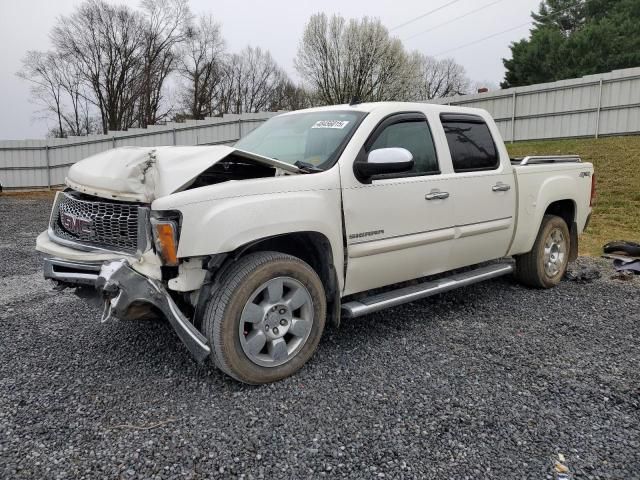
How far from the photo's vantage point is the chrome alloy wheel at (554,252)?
5.64 meters

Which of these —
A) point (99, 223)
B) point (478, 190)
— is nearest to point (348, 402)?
point (99, 223)

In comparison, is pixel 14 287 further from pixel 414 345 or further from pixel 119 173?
pixel 414 345

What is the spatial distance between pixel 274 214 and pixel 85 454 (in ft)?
5.43

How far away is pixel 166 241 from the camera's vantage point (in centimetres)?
295

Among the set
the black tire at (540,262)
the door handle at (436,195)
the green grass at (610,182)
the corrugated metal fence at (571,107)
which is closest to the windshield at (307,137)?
the door handle at (436,195)

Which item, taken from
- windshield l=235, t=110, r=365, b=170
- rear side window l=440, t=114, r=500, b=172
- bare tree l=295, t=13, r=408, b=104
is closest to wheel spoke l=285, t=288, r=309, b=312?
windshield l=235, t=110, r=365, b=170

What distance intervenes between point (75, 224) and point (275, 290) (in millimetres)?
1515

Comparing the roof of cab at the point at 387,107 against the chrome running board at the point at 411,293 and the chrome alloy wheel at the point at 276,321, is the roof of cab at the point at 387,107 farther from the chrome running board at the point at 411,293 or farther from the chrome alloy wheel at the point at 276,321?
the chrome alloy wheel at the point at 276,321

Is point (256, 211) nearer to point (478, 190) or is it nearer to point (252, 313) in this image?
point (252, 313)

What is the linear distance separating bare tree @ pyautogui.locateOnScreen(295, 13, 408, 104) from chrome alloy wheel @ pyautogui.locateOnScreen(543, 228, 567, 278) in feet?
93.5

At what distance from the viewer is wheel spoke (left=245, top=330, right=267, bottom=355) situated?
3207mm

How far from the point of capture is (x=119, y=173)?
3.20 metres

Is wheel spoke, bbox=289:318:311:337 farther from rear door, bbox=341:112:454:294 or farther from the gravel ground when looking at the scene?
rear door, bbox=341:112:454:294

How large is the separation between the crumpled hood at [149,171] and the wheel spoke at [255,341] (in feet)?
3.31
